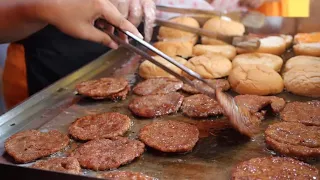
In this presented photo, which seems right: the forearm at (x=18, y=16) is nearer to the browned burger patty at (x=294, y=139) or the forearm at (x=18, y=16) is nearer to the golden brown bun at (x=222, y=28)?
the browned burger patty at (x=294, y=139)

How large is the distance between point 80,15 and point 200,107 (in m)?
0.79

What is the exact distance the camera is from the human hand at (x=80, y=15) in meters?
1.83

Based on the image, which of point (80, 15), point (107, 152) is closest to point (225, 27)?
point (80, 15)

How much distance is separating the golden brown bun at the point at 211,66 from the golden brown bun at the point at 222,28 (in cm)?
41

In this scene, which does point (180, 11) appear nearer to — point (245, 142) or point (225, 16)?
point (225, 16)

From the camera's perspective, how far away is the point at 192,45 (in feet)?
10.0

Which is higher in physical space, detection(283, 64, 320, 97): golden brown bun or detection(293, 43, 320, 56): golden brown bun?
detection(293, 43, 320, 56): golden brown bun

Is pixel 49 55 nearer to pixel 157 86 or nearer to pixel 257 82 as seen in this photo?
pixel 157 86

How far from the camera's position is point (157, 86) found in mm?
2482

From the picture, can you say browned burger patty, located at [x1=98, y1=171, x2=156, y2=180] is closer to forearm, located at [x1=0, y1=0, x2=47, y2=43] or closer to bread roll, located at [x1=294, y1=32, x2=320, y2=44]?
forearm, located at [x1=0, y1=0, x2=47, y2=43]

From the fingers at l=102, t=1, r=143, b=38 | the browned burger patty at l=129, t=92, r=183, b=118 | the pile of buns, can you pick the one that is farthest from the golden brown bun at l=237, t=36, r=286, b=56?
the fingers at l=102, t=1, r=143, b=38

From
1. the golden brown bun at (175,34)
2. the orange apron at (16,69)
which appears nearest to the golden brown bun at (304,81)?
the golden brown bun at (175,34)

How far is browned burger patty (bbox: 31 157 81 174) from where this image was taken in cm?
161

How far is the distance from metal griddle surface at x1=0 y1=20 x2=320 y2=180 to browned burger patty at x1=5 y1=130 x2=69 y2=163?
4 centimetres
